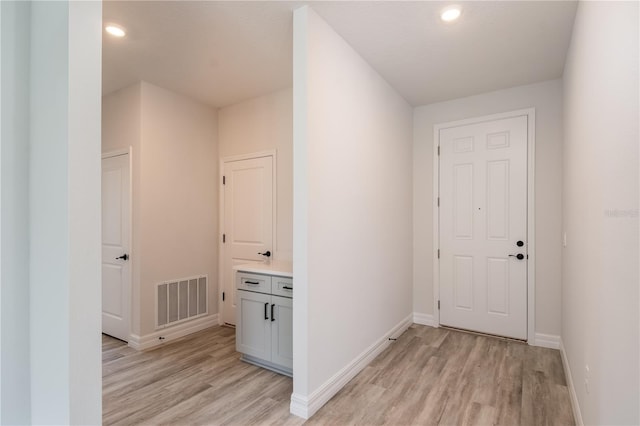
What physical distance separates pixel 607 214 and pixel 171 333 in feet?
12.5

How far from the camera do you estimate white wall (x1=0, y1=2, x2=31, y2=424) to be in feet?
4.16

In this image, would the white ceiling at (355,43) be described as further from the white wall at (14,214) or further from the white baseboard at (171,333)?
the white baseboard at (171,333)

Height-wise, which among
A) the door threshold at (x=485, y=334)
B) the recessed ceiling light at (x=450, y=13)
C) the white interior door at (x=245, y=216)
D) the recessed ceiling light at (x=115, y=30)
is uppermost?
the recessed ceiling light at (x=450, y=13)

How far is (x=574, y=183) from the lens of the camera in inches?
91.0

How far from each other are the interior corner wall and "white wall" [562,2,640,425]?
3591 mm

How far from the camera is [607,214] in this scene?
1.41 meters

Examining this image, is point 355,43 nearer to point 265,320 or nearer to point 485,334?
point 265,320

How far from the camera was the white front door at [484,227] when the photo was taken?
11.5 feet

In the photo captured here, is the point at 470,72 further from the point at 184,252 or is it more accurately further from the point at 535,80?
the point at 184,252

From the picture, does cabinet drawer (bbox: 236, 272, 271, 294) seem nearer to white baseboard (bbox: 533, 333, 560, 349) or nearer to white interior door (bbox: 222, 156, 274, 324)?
white interior door (bbox: 222, 156, 274, 324)

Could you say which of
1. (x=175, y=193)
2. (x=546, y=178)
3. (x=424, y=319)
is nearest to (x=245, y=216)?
(x=175, y=193)

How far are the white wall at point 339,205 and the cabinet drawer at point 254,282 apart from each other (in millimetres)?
658

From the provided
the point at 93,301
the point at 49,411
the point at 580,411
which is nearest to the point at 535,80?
the point at 580,411

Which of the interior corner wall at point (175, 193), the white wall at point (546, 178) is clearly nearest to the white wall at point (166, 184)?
the interior corner wall at point (175, 193)
